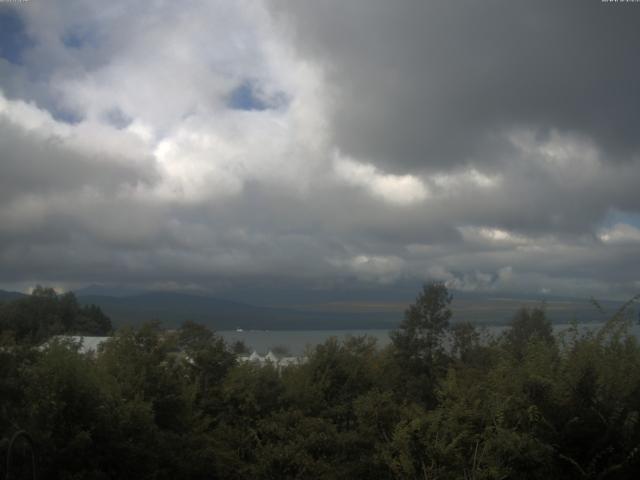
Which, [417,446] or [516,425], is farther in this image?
[417,446]

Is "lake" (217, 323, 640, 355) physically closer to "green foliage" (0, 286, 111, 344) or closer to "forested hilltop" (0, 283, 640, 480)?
"forested hilltop" (0, 283, 640, 480)

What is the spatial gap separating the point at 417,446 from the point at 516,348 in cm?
599

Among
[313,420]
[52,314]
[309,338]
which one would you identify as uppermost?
[52,314]

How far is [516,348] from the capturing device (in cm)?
1691

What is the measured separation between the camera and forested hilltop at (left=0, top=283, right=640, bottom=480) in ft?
33.9

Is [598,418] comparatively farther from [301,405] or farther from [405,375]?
[405,375]

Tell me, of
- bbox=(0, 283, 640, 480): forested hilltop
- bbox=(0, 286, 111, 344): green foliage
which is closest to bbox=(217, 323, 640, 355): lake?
bbox=(0, 283, 640, 480): forested hilltop

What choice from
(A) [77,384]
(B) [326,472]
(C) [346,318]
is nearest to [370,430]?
(B) [326,472]

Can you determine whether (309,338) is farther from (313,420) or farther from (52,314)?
(313,420)

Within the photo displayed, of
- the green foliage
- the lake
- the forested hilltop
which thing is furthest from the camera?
the green foliage

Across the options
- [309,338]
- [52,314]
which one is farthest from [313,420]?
[52,314]

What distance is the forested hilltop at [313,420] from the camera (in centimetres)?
1034

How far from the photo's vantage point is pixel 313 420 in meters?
15.7

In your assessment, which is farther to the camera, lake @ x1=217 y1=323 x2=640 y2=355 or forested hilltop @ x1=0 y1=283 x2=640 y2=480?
lake @ x1=217 y1=323 x2=640 y2=355
